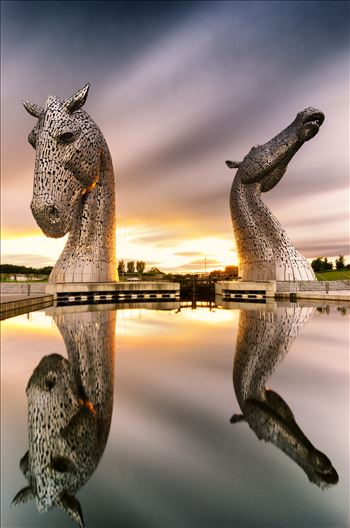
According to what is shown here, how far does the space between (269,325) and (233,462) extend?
6150mm

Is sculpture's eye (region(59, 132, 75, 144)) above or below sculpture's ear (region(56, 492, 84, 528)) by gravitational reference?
above

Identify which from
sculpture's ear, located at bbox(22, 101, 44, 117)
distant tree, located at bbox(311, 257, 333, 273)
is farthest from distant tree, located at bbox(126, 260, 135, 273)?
sculpture's ear, located at bbox(22, 101, 44, 117)

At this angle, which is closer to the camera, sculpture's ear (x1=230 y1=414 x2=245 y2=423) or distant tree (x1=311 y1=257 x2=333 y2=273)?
sculpture's ear (x1=230 y1=414 x2=245 y2=423)

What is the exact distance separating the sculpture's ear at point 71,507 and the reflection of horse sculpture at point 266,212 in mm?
17841

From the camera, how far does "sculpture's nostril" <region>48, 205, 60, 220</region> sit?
1156 centimetres

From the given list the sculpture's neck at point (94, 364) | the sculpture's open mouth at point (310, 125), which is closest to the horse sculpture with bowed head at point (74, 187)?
the sculpture's neck at point (94, 364)

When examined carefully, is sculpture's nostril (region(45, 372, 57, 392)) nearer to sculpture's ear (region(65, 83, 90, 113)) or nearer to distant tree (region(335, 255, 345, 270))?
sculpture's ear (region(65, 83, 90, 113))

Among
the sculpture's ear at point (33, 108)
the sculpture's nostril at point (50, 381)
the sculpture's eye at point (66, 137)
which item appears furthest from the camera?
the sculpture's ear at point (33, 108)

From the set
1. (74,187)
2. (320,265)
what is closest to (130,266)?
(320,265)

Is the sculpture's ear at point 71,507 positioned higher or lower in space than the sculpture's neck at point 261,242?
lower

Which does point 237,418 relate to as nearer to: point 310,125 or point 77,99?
point 77,99

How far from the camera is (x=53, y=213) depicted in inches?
461

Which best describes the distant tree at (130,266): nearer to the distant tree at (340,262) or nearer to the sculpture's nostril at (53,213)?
the distant tree at (340,262)

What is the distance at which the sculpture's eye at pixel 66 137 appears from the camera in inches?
478
